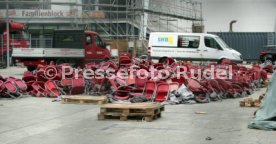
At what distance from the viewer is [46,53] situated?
2756cm

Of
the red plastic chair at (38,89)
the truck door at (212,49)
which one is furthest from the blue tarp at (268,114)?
the truck door at (212,49)

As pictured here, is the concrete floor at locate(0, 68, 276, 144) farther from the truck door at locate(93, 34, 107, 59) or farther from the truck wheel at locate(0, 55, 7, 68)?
the truck wheel at locate(0, 55, 7, 68)

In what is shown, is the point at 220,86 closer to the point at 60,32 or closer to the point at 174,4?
the point at 60,32

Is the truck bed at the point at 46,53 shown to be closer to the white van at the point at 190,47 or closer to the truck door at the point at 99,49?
the truck door at the point at 99,49

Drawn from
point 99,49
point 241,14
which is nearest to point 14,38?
point 99,49

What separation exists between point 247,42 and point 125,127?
33.8 m

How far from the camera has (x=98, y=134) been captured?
9797 millimetres

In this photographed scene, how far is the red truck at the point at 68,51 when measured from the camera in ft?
90.3

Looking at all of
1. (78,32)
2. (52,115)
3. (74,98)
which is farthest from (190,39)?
(52,115)

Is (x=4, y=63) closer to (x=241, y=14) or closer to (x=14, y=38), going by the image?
(x=14, y=38)

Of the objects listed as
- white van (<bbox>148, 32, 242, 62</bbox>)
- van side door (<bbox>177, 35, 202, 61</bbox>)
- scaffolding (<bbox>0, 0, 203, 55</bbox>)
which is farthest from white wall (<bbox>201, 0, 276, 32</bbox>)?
van side door (<bbox>177, 35, 202, 61</bbox>)

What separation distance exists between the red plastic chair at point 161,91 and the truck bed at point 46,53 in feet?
42.8

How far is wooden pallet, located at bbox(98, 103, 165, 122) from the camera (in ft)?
37.4

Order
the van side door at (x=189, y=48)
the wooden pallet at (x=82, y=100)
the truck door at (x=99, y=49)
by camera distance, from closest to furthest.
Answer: the wooden pallet at (x=82, y=100)
the truck door at (x=99, y=49)
the van side door at (x=189, y=48)
